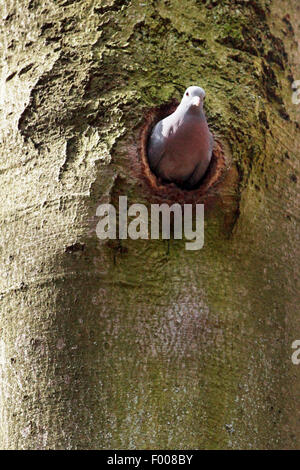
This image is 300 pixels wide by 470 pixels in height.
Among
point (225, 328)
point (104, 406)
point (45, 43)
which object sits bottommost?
point (104, 406)

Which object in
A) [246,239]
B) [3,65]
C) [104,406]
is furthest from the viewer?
[3,65]

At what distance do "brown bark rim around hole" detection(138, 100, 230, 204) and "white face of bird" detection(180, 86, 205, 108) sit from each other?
6cm

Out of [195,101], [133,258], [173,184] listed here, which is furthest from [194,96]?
[133,258]

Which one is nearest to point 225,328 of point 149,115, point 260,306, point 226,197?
point 260,306

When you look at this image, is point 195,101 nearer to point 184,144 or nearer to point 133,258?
point 184,144

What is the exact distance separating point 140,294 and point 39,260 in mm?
144

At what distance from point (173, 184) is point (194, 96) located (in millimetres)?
118

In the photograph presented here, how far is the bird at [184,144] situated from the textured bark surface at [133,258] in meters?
0.03

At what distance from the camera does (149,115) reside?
941 millimetres

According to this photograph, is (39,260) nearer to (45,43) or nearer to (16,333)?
(16,333)

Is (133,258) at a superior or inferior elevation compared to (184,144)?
inferior

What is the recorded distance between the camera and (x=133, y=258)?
90cm

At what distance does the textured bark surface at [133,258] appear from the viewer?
0.86 metres

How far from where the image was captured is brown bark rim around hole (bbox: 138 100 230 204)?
35.9 inches
